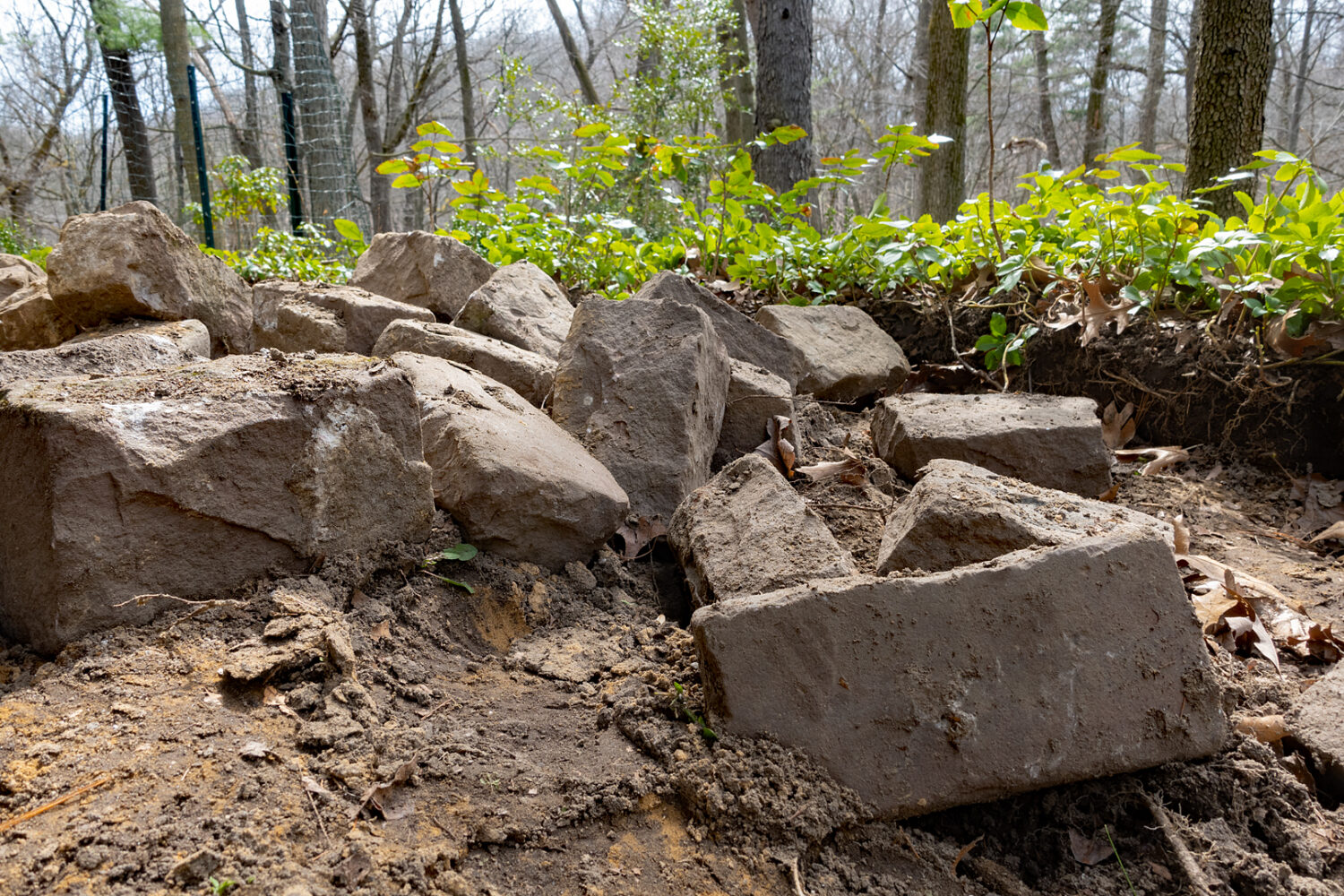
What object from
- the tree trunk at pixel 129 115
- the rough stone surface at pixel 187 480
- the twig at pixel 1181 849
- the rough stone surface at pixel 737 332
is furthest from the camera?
the tree trunk at pixel 129 115

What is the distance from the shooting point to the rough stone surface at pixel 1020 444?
269cm

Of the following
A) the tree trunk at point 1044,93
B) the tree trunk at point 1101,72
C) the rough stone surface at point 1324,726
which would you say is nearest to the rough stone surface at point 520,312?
the rough stone surface at point 1324,726

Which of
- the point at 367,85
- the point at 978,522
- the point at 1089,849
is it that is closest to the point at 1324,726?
the point at 1089,849

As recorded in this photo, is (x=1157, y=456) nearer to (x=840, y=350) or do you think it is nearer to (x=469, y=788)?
(x=840, y=350)

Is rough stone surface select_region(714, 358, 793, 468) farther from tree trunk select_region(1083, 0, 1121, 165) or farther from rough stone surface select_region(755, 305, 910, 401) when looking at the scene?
tree trunk select_region(1083, 0, 1121, 165)

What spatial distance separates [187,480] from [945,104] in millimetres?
6799

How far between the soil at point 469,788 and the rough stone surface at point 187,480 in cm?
8

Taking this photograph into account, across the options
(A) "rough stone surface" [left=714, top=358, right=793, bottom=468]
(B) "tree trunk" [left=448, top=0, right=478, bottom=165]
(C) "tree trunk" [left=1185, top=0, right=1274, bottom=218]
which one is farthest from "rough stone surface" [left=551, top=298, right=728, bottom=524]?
(B) "tree trunk" [left=448, top=0, right=478, bottom=165]

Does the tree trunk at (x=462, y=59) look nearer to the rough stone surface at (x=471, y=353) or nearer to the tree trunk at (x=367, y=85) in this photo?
the tree trunk at (x=367, y=85)

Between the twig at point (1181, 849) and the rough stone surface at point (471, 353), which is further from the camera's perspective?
the rough stone surface at point (471, 353)

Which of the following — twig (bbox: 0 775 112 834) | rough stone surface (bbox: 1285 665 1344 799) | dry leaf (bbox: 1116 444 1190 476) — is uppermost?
dry leaf (bbox: 1116 444 1190 476)

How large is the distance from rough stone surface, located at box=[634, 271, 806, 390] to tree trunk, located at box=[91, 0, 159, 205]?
8.47m

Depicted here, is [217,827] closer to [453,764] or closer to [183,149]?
[453,764]

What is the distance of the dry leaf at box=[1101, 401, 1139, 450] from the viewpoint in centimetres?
339
